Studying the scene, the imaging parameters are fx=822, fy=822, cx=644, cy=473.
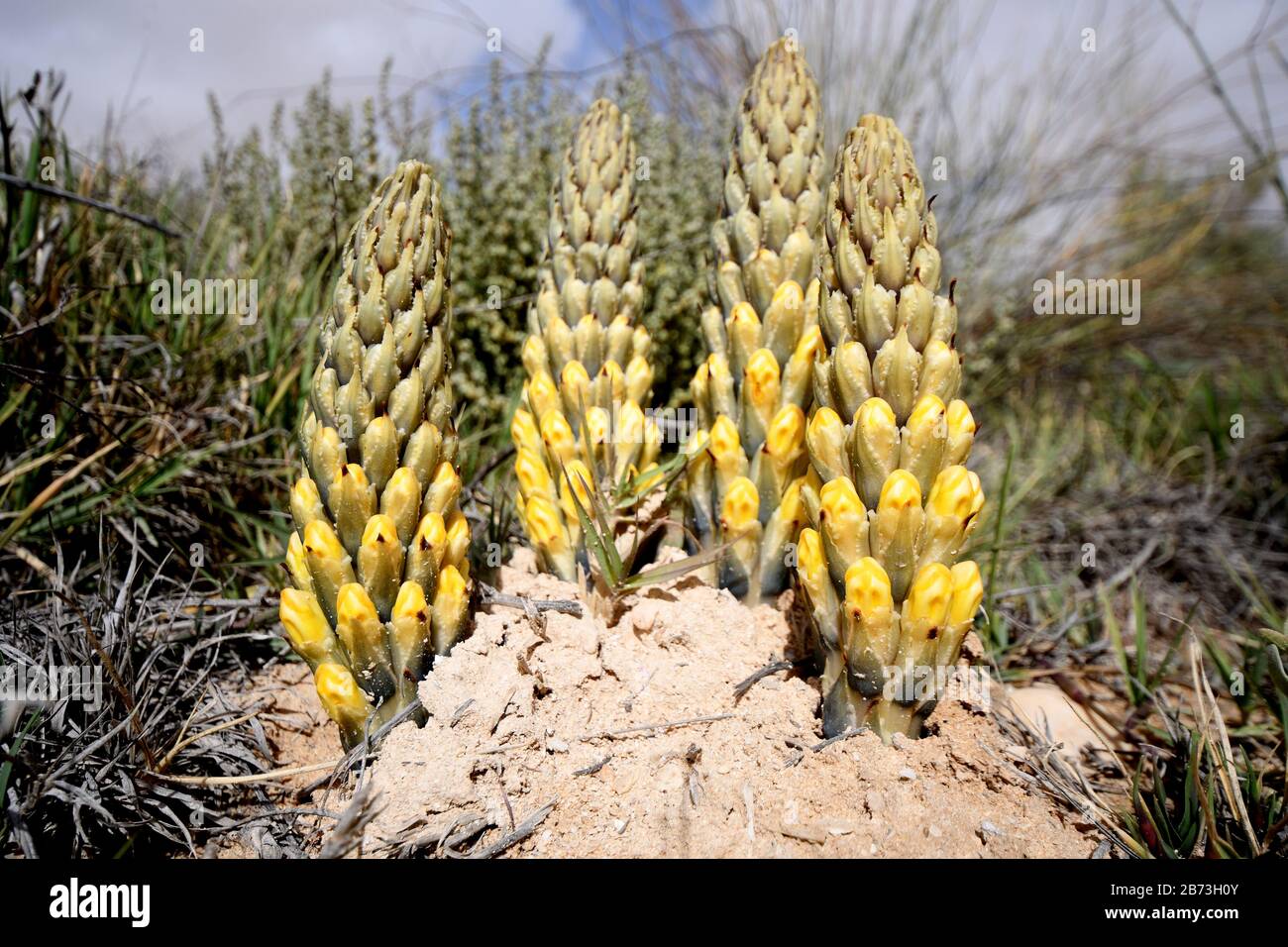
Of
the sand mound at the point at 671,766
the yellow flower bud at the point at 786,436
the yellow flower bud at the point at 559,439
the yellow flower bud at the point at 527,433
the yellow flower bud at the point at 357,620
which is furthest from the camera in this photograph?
the yellow flower bud at the point at 527,433

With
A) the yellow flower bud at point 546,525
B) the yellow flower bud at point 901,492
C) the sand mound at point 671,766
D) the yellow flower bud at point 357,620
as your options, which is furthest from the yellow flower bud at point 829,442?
the yellow flower bud at point 357,620

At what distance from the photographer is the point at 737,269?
214 centimetres

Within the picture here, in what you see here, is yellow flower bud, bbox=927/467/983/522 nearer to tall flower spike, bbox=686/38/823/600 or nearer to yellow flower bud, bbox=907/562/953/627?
yellow flower bud, bbox=907/562/953/627

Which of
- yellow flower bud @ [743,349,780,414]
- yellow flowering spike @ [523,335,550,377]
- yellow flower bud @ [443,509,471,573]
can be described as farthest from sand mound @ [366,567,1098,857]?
yellow flowering spike @ [523,335,550,377]

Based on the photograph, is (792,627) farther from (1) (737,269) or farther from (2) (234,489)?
(2) (234,489)

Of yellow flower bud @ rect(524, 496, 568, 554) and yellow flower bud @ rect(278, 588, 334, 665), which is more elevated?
yellow flower bud @ rect(524, 496, 568, 554)

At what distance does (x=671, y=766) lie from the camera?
164cm

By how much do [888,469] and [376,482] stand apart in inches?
41.8

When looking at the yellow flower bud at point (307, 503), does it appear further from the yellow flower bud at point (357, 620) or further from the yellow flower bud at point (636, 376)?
the yellow flower bud at point (636, 376)

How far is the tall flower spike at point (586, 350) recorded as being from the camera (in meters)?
2.12

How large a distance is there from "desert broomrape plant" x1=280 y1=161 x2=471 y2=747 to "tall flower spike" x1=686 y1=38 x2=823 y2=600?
2.30ft

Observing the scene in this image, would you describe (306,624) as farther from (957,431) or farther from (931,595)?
(957,431)

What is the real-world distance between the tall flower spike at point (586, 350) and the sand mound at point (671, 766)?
37 cm

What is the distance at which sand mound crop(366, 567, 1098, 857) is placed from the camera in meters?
1.54
